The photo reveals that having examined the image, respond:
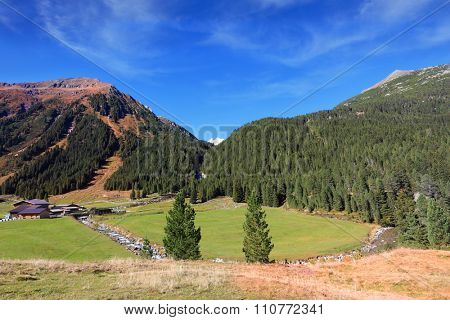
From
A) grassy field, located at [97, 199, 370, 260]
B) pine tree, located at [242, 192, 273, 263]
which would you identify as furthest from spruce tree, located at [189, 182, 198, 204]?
pine tree, located at [242, 192, 273, 263]

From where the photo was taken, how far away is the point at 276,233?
9762cm

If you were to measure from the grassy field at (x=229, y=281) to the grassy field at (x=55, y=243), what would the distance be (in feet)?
122

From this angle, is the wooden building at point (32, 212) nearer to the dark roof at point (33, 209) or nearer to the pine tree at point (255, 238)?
the dark roof at point (33, 209)

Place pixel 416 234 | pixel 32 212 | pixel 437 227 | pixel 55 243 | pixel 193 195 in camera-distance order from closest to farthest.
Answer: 1. pixel 437 227
2. pixel 416 234
3. pixel 55 243
4. pixel 32 212
5. pixel 193 195

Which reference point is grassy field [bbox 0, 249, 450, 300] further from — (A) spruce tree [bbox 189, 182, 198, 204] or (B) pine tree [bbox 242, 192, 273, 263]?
(A) spruce tree [bbox 189, 182, 198, 204]

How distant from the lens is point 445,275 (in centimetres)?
2348

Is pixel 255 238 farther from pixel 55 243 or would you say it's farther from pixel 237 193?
pixel 237 193

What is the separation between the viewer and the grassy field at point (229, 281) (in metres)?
16.6

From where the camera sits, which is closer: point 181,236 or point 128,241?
point 181,236

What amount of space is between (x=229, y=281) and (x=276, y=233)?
8074 cm

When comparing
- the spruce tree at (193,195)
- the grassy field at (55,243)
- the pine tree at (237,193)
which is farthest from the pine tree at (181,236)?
the spruce tree at (193,195)

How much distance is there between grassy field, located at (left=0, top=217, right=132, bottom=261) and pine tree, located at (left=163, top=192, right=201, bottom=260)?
12571 mm

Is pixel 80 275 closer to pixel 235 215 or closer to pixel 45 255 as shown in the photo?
pixel 45 255

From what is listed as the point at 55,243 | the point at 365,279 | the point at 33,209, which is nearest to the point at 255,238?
the point at 365,279
